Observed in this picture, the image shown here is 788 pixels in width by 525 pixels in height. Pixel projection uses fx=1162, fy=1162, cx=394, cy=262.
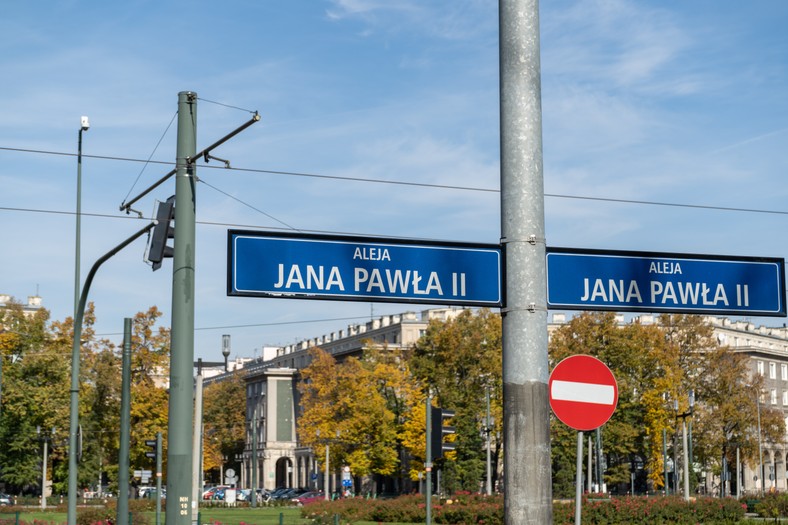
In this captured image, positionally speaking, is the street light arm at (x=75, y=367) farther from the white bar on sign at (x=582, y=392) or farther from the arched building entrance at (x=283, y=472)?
the arched building entrance at (x=283, y=472)

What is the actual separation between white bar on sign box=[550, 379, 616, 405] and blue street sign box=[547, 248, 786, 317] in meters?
0.57

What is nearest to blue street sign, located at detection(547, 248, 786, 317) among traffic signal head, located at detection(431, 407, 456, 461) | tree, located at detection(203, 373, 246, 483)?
traffic signal head, located at detection(431, 407, 456, 461)

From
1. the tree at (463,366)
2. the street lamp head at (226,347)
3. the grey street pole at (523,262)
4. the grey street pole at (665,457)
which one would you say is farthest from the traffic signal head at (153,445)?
the tree at (463,366)

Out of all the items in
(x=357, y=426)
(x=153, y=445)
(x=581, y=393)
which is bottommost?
(x=153, y=445)

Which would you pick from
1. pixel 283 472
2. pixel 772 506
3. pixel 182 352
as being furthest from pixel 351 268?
pixel 283 472

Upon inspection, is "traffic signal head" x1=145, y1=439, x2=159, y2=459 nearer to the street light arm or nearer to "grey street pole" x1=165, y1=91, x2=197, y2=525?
the street light arm

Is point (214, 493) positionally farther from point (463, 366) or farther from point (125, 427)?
point (125, 427)

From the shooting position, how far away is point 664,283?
7289 mm

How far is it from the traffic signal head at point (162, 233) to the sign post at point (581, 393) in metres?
5.05

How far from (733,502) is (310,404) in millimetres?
42499

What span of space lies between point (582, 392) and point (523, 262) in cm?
184

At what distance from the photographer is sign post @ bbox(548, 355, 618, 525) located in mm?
7262

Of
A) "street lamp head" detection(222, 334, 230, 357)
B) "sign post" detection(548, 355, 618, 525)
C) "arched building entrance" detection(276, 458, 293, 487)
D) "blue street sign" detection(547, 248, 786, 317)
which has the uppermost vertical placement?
"street lamp head" detection(222, 334, 230, 357)

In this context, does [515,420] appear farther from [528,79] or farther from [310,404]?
[310,404]
